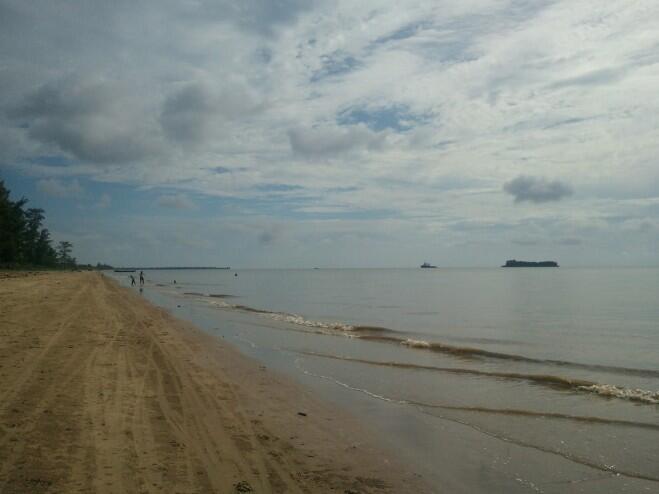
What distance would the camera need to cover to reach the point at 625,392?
1373cm

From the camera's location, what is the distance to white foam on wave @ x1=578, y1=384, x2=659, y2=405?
43.1 feet

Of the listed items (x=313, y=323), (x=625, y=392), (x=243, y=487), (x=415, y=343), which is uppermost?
(x=243, y=487)

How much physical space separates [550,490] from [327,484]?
3.22 m

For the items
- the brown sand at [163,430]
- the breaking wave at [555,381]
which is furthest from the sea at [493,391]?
the brown sand at [163,430]

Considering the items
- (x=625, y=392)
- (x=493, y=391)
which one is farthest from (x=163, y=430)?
(x=625, y=392)

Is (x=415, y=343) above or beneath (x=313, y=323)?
above

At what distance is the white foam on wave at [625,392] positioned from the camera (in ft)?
43.1

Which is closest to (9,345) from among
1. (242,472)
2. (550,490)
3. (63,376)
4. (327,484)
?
(63,376)

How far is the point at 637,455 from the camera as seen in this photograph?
28.4 ft

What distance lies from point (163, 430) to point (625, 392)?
1248cm

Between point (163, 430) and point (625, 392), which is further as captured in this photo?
point (625, 392)

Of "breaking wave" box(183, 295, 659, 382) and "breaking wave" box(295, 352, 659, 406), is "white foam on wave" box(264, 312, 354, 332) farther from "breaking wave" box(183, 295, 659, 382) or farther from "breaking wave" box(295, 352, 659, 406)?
"breaking wave" box(295, 352, 659, 406)

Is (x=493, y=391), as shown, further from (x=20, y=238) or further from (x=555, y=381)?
(x=20, y=238)

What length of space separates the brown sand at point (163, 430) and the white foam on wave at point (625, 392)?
816 cm
